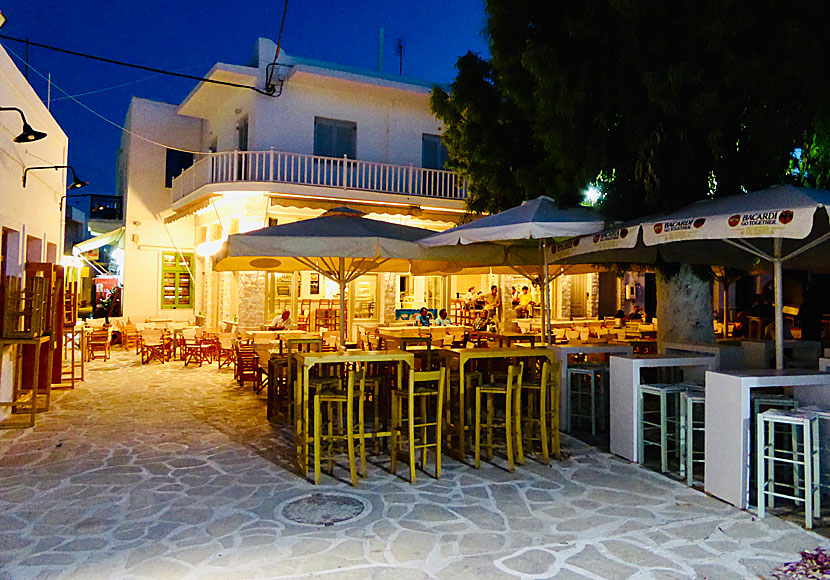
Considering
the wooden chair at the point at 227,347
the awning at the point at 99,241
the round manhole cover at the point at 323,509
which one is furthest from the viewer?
the awning at the point at 99,241

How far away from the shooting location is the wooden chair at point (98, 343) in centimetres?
1498

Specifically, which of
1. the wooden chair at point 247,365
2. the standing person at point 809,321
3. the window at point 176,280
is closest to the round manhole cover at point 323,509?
the wooden chair at point 247,365

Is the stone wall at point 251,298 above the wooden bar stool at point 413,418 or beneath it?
above

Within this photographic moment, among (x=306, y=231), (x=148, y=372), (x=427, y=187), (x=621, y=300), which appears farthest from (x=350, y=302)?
(x=621, y=300)

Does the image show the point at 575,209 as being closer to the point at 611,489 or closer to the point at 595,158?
the point at 595,158

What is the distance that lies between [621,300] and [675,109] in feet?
58.8

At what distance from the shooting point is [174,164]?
2070 centimetres

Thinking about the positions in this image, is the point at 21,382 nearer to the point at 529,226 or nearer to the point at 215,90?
the point at 529,226

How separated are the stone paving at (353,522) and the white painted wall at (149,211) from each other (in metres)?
13.3

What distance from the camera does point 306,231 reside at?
7766mm

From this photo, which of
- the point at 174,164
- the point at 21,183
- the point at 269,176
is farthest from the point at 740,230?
the point at 174,164

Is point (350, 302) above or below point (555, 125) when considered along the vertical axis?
below

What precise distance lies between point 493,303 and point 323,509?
13966 millimetres

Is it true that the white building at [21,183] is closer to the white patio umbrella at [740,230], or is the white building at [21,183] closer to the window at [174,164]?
the white patio umbrella at [740,230]
